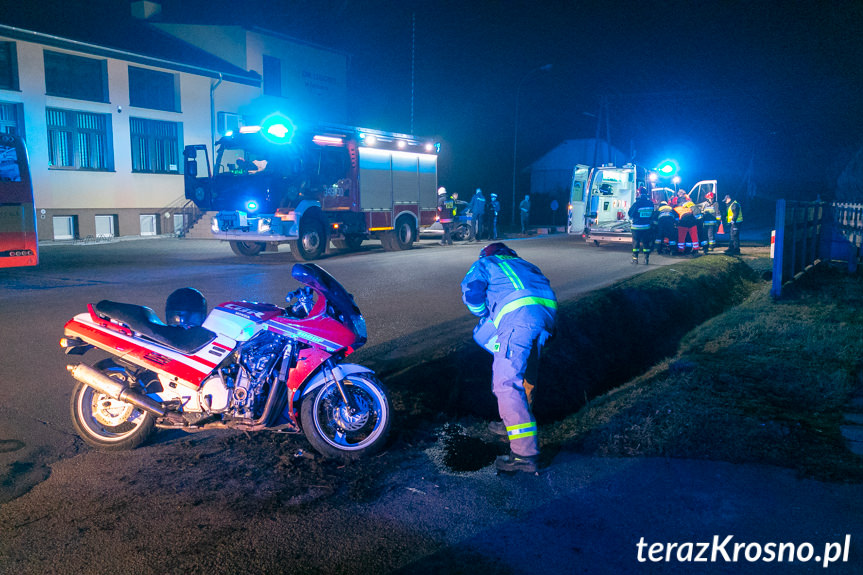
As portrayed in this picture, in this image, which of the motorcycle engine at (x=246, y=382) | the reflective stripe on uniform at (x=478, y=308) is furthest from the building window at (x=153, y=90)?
the reflective stripe on uniform at (x=478, y=308)

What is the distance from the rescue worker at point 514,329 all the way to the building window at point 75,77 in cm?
2403

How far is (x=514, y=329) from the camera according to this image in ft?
13.8

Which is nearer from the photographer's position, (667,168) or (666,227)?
(666,227)

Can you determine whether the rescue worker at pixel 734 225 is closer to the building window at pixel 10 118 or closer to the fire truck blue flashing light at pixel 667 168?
the fire truck blue flashing light at pixel 667 168

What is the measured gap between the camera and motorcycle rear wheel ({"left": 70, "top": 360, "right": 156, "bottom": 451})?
4371 millimetres

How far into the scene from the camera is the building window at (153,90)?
25.9 m

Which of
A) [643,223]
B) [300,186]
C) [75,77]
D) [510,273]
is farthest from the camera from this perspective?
[75,77]

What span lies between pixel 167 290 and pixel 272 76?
84.7 feet

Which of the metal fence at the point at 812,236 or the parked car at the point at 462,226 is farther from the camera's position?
the parked car at the point at 462,226

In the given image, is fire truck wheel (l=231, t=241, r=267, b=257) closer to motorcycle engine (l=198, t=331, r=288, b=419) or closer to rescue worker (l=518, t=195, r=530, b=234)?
motorcycle engine (l=198, t=331, r=288, b=419)

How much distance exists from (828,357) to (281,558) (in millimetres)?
5915

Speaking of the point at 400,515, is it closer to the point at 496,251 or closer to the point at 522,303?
the point at 522,303

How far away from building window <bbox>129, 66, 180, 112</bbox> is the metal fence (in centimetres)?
2364

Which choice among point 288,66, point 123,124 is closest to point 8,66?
point 123,124
